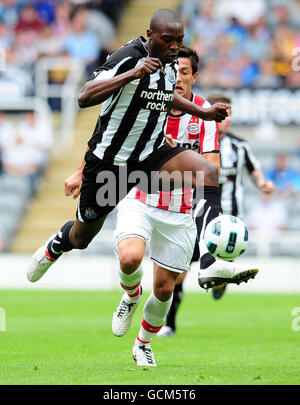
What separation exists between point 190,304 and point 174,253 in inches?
286

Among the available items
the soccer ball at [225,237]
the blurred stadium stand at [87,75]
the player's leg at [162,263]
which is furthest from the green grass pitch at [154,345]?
the blurred stadium stand at [87,75]

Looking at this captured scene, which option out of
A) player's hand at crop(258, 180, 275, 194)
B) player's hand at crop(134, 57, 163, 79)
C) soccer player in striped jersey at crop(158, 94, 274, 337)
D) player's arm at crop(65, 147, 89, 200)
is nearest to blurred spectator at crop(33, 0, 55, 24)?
soccer player in striped jersey at crop(158, 94, 274, 337)

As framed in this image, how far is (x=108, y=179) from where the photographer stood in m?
7.31

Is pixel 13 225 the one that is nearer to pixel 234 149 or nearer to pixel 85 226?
pixel 234 149

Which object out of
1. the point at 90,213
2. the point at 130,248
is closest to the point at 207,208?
the point at 130,248

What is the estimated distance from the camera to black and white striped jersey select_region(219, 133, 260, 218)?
11.1 m

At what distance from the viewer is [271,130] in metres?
19.9

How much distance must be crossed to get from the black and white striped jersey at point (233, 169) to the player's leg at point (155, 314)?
358cm

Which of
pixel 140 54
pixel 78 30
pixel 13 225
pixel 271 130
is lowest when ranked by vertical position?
pixel 13 225

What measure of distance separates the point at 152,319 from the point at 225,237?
141 centimetres

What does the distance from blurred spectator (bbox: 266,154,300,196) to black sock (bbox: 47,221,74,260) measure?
10769 mm

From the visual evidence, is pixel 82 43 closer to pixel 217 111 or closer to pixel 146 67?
pixel 217 111
